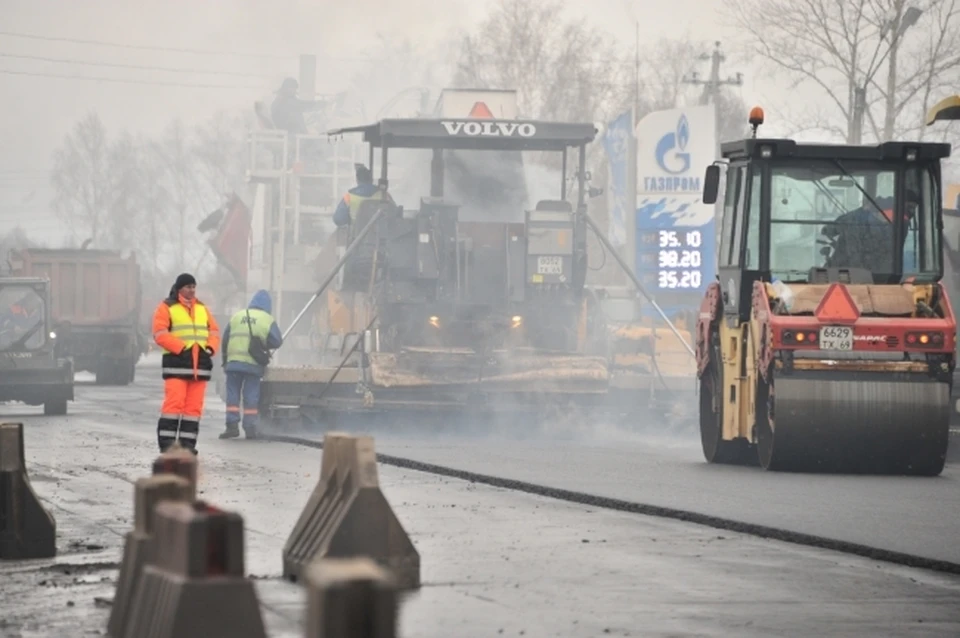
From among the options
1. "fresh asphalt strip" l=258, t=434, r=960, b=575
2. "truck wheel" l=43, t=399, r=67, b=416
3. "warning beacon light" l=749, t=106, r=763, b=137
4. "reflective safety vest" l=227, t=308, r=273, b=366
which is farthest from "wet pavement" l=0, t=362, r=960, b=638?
"truck wheel" l=43, t=399, r=67, b=416

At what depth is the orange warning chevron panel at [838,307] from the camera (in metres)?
15.3

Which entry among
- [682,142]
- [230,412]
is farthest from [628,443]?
[682,142]

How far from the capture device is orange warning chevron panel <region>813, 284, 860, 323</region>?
1529 centimetres

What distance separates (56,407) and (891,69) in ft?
60.6

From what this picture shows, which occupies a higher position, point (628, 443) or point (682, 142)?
point (682, 142)

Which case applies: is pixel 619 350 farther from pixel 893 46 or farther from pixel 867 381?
pixel 893 46

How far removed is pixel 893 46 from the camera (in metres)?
35.9

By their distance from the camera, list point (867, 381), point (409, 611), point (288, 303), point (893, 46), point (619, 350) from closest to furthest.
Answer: point (409, 611) < point (867, 381) < point (619, 350) < point (288, 303) < point (893, 46)

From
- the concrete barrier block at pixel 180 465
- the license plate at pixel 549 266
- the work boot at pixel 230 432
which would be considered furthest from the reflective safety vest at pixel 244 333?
the concrete barrier block at pixel 180 465

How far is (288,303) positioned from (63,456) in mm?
13657

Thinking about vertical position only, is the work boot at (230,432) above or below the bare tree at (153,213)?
below

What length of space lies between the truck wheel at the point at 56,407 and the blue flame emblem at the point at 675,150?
1499 cm

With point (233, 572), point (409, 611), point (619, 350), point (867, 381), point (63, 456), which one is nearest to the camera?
point (233, 572)

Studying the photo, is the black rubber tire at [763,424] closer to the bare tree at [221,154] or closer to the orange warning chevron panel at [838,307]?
the orange warning chevron panel at [838,307]
